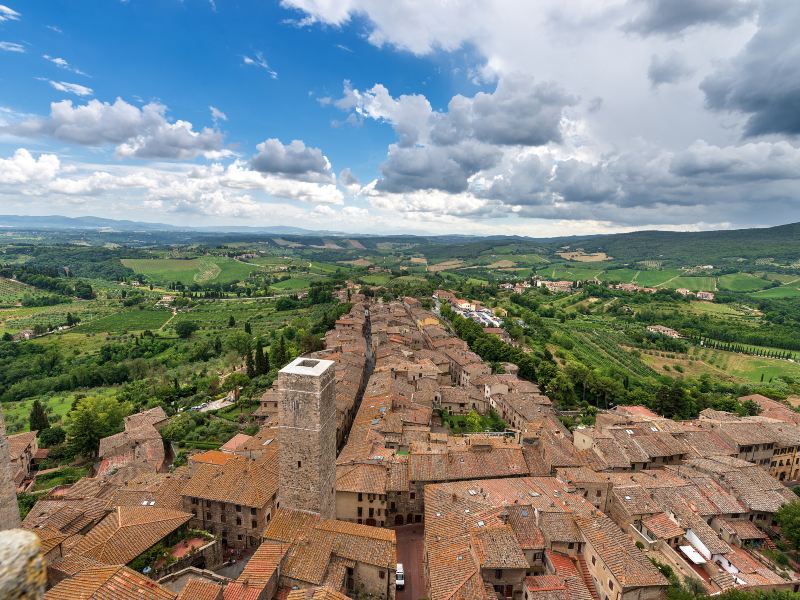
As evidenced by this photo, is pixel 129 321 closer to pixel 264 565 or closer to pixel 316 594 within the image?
pixel 264 565

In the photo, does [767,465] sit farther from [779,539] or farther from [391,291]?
[391,291]

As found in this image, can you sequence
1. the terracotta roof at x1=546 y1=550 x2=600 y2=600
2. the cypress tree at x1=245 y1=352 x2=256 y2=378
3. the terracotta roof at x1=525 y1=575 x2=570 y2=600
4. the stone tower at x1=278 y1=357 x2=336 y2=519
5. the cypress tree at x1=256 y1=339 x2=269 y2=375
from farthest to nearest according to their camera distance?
1. the cypress tree at x1=245 y1=352 x2=256 y2=378
2. the cypress tree at x1=256 y1=339 x2=269 y2=375
3. the stone tower at x1=278 y1=357 x2=336 y2=519
4. the terracotta roof at x1=546 y1=550 x2=600 y2=600
5. the terracotta roof at x1=525 y1=575 x2=570 y2=600

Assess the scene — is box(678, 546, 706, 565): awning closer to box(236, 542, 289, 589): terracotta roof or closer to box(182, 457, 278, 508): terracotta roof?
box(236, 542, 289, 589): terracotta roof

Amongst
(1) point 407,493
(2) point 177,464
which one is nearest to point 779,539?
(1) point 407,493

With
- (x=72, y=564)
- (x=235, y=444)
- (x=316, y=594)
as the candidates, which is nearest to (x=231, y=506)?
(x=72, y=564)

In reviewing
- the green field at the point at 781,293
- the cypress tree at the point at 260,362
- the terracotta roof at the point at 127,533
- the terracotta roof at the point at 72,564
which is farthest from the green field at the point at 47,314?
the green field at the point at 781,293

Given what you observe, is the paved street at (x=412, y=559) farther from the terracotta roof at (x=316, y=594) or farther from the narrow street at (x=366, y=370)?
the narrow street at (x=366, y=370)

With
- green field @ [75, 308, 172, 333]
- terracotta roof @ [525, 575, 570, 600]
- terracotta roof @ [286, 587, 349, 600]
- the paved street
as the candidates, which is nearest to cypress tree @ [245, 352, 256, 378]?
the paved street
